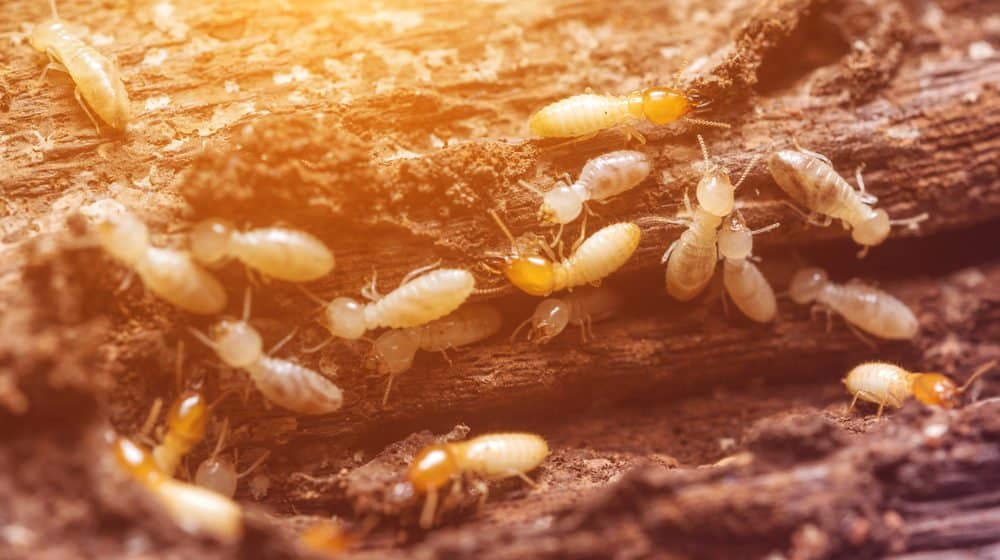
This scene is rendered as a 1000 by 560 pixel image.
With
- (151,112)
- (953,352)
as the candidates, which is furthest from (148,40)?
(953,352)

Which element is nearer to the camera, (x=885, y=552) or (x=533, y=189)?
(x=885, y=552)

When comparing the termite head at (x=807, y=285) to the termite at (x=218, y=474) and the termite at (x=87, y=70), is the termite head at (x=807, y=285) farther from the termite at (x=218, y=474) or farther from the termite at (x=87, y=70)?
the termite at (x=87, y=70)

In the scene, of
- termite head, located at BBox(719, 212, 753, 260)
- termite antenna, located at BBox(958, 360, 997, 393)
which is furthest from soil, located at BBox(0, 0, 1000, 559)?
termite head, located at BBox(719, 212, 753, 260)

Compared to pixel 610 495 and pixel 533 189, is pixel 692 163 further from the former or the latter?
pixel 610 495

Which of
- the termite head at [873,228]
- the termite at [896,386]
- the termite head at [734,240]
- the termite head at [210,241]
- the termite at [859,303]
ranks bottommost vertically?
the termite at [896,386]

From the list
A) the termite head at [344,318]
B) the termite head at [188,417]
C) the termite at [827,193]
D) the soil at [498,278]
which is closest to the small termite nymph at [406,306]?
the termite head at [344,318]

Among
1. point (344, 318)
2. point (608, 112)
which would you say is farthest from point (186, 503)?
point (608, 112)

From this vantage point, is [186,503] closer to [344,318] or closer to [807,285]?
[344,318]

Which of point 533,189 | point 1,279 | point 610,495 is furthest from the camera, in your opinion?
point 533,189
